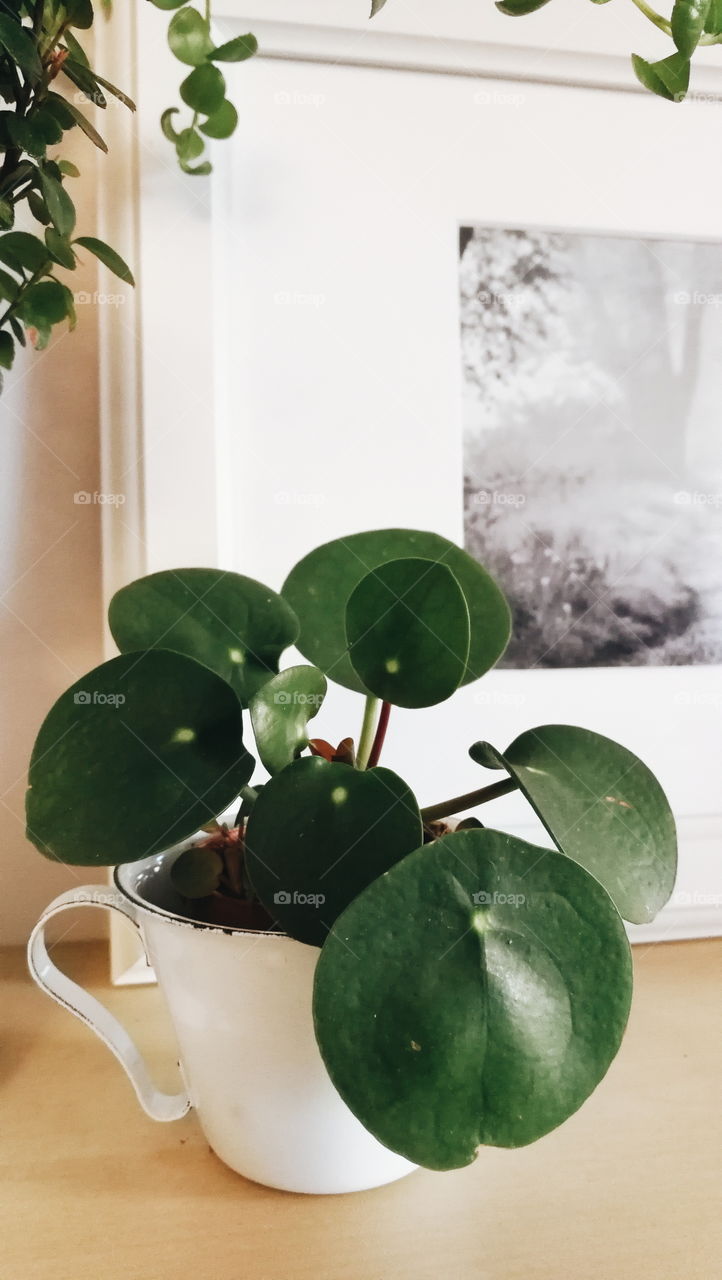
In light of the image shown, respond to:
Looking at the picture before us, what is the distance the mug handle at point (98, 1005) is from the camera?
45cm

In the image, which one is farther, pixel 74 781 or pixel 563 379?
pixel 563 379

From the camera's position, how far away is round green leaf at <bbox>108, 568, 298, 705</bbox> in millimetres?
424

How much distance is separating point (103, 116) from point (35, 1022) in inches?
25.4

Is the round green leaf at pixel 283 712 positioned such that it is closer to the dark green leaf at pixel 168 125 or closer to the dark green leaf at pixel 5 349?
the dark green leaf at pixel 5 349

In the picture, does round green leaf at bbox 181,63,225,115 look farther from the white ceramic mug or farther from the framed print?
the white ceramic mug

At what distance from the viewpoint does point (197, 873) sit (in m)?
0.44

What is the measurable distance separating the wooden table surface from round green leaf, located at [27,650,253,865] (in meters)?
0.17

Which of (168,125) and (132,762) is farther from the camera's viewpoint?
(168,125)

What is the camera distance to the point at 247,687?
0.44 metres

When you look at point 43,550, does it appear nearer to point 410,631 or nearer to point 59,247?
point 59,247

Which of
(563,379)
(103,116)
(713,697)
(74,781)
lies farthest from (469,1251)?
(103,116)

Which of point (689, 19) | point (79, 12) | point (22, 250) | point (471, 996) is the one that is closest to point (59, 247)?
point (22, 250)

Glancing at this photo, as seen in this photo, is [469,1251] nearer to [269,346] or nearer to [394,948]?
[394,948]

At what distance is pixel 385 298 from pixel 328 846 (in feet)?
1.63
